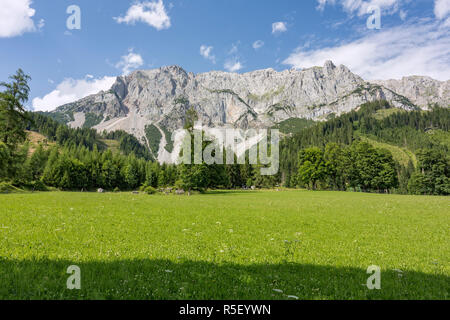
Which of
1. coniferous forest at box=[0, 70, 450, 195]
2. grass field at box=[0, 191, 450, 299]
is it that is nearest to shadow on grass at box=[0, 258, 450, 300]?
grass field at box=[0, 191, 450, 299]

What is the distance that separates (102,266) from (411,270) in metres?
10.7

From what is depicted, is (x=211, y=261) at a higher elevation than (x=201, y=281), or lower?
lower

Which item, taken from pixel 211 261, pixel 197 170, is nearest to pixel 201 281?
pixel 211 261

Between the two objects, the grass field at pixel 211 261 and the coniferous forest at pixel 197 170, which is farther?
the coniferous forest at pixel 197 170

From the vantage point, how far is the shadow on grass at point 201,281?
5.49 meters

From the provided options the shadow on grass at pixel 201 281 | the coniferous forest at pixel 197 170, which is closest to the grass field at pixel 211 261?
the shadow on grass at pixel 201 281

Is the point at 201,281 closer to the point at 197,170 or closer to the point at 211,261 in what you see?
the point at 211,261

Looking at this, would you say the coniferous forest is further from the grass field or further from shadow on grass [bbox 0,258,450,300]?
shadow on grass [bbox 0,258,450,300]

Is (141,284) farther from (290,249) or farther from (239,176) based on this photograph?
(239,176)

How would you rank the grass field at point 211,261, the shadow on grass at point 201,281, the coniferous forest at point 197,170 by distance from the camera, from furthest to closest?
the coniferous forest at point 197,170 < the grass field at point 211,261 < the shadow on grass at point 201,281

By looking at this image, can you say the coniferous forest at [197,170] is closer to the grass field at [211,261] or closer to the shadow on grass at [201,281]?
the grass field at [211,261]

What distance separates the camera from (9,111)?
138 ft

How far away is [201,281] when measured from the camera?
6.28 meters
